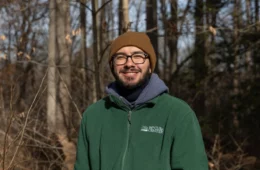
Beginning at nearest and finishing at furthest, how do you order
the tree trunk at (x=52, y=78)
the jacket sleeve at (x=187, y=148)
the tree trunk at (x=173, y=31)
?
the jacket sleeve at (x=187, y=148) < the tree trunk at (x=173, y=31) < the tree trunk at (x=52, y=78)

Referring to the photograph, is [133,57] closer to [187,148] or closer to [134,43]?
[134,43]

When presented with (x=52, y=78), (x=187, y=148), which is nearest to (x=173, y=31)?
(x=52, y=78)

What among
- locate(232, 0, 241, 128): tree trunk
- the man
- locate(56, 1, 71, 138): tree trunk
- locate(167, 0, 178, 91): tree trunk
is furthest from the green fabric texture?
locate(232, 0, 241, 128): tree trunk

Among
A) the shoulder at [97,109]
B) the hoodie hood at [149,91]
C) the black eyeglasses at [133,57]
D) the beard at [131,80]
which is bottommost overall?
the shoulder at [97,109]

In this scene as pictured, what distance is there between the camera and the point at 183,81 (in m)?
12.1

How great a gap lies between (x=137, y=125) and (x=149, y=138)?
10 centimetres

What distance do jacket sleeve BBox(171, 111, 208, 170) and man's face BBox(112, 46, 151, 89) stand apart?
1.18 feet

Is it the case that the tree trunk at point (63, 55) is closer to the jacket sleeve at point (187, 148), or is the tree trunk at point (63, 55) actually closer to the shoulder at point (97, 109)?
the shoulder at point (97, 109)

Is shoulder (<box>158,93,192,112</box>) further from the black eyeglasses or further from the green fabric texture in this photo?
the black eyeglasses

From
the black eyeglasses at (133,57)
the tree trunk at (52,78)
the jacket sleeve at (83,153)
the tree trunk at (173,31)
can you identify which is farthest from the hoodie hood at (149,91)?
the tree trunk at (52,78)

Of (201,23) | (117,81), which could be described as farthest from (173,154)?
(201,23)

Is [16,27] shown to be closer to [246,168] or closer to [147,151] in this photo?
[246,168]

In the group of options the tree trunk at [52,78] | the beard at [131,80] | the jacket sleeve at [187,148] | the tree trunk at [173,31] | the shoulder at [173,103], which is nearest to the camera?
the jacket sleeve at [187,148]

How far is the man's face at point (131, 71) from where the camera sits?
8.08 feet
